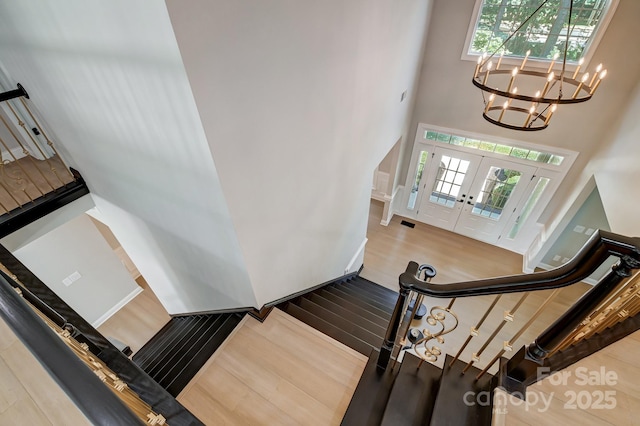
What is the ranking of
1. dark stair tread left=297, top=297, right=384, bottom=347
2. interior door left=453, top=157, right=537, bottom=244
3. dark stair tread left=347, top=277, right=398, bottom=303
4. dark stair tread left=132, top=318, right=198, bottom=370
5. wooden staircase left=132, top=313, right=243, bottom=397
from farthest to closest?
interior door left=453, top=157, right=537, bottom=244 < dark stair tread left=347, top=277, right=398, bottom=303 < dark stair tread left=132, top=318, right=198, bottom=370 < dark stair tread left=297, top=297, right=384, bottom=347 < wooden staircase left=132, top=313, right=243, bottom=397

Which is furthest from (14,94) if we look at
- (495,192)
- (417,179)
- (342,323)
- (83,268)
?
(495,192)

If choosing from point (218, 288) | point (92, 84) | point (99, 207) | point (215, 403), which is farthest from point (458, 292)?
point (99, 207)

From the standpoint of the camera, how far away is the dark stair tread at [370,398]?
6.09 ft

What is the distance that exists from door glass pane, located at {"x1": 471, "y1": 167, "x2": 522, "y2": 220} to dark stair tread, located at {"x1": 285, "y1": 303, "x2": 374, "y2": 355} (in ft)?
13.3

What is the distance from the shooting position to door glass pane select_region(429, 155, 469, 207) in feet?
17.4

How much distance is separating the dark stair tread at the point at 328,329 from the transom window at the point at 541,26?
14.1 ft

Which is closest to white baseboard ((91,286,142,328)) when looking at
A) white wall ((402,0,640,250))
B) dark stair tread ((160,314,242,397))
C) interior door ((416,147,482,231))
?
dark stair tread ((160,314,242,397))

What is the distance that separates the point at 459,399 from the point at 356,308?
206cm

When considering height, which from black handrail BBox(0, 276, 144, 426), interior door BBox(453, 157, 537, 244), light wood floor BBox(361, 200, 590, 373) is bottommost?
black handrail BBox(0, 276, 144, 426)

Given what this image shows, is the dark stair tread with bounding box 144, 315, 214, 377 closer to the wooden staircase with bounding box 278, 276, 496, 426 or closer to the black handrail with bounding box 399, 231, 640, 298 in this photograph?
the wooden staircase with bounding box 278, 276, 496, 426

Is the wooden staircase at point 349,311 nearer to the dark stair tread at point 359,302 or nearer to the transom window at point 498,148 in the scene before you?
the dark stair tread at point 359,302

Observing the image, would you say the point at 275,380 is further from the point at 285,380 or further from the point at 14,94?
the point at 14,94

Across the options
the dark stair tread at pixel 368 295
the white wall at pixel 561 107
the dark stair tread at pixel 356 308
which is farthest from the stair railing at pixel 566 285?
the white wall at pixel 561 107

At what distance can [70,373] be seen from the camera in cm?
63
